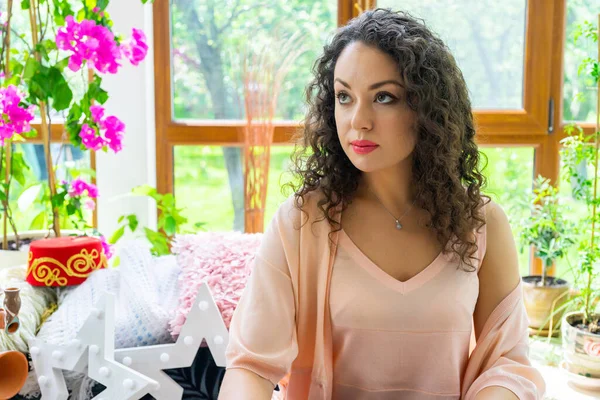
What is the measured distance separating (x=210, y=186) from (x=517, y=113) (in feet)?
4.57

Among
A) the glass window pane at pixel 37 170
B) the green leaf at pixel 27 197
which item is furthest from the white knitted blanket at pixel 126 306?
the glass window pane at pixel 37 170

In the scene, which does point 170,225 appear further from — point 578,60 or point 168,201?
point 578,60

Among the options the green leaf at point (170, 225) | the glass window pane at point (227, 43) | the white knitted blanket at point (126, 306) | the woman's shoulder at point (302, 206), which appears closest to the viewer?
the woman's shoulder at point (302, 206)

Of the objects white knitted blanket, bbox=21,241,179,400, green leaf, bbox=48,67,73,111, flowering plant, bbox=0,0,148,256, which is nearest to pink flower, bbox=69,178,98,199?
flowering plant, bbox=0,0,148,256

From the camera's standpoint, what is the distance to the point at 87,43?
6.03 ft

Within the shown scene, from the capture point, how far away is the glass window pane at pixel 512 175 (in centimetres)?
296

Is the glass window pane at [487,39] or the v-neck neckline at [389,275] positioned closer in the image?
the v-neck neckline at [389,275]

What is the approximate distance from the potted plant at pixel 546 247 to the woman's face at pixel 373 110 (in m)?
1.57

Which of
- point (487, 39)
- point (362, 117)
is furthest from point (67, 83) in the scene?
point (487, 39)

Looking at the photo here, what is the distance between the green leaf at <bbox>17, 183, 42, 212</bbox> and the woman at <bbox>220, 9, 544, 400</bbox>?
155cm

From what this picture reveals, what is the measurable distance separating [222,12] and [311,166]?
168 cm

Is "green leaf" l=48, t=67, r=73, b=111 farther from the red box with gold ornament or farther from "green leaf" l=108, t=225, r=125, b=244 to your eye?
"green leaf" l=108, t=225, r=125, b=244

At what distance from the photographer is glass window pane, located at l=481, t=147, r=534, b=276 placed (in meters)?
2.96

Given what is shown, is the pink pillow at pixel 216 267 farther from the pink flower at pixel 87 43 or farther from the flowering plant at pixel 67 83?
the pink flower at pixel 87 43
